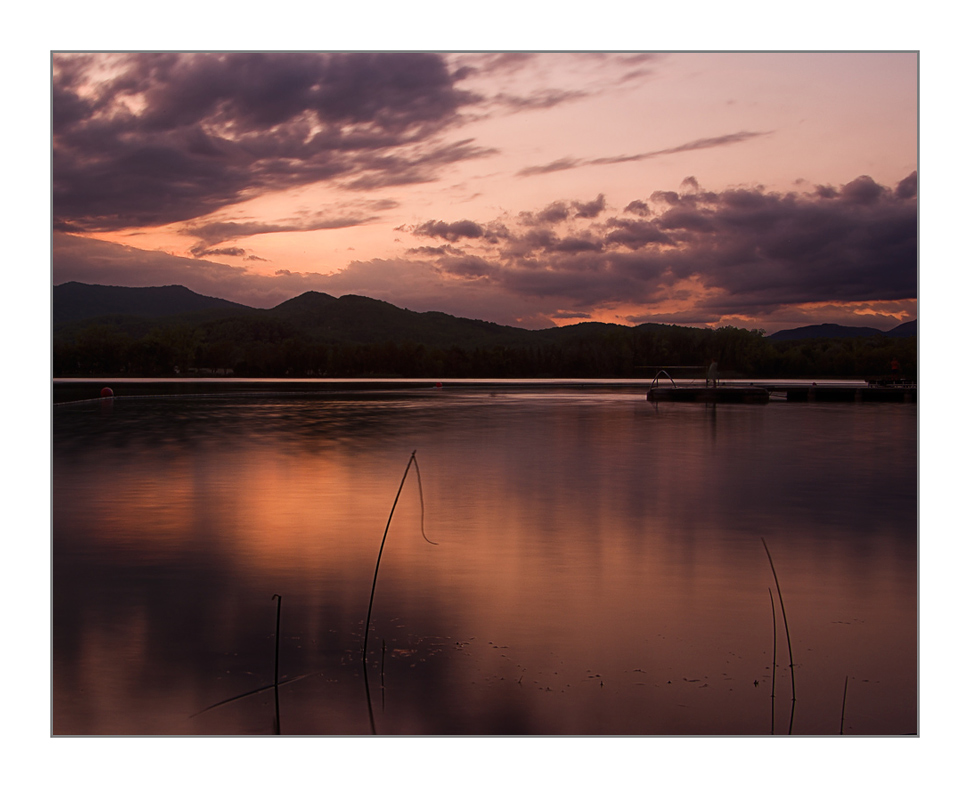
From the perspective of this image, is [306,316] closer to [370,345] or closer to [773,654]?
[370,345]

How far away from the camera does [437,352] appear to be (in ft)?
313

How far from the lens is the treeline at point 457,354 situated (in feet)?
87.4

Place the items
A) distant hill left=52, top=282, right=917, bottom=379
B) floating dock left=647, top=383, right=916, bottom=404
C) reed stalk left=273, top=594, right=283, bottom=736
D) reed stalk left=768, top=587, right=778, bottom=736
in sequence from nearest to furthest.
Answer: reed stalk left=273, top=594, right=283, bottom=736, reed stalk left=768, top=587, right=778, bottom=736, distant hill left=52, top=282, right=917, bottom=379, floating dock left=647, top=383, right=916, bottom=404

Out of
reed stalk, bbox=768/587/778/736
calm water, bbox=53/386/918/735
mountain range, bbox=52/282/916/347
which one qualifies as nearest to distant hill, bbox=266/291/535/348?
mountain range, bbox=52/282/916/347

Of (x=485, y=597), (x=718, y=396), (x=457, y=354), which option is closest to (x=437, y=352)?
(x=457, y=354)

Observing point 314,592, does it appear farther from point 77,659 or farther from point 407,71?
point 407,71

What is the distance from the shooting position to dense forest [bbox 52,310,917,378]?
2714 centimetres

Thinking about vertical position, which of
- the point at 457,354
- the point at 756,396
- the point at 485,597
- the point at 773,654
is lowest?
the point at 773,654

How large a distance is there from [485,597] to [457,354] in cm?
7979

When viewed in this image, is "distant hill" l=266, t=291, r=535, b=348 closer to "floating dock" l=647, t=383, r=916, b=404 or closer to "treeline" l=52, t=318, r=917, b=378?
"treeline" l=52, t=318, r=917, b=378

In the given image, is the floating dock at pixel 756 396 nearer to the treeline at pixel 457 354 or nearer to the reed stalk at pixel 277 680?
the treeline at pixel 457 354

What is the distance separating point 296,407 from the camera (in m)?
45.2

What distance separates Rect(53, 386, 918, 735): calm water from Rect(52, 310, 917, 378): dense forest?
10.9 feet
